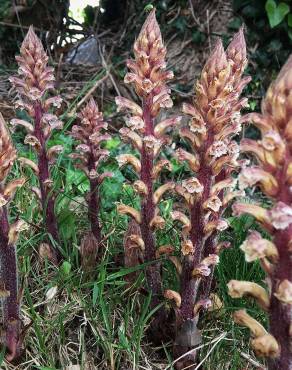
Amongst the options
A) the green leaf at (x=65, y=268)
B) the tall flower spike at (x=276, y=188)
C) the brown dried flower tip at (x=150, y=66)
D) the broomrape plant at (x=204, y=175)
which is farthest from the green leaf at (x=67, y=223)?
the tall flower spike at (x=276, y=188)

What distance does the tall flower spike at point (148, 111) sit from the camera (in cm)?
199

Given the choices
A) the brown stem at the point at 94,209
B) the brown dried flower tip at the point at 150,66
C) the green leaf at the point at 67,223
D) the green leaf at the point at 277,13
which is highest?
the green leaf at the point at 277,13

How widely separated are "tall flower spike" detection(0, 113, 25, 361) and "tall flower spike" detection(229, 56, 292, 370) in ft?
2.69

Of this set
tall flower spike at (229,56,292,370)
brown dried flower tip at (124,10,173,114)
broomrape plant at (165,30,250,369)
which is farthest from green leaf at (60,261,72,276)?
tall flower spike at (229,56,292,370)

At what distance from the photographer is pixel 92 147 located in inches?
103

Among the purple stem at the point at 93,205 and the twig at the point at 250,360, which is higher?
the purple stem at the point at 93,205

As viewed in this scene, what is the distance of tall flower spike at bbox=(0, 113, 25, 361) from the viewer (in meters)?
1.82

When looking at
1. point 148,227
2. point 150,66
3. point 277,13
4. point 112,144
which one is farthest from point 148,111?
point 277,13

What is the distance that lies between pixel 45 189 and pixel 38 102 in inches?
16.0

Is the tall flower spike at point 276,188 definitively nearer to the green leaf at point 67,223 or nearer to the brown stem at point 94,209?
the brown stem at point 94,209

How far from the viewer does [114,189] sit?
13.7 ft

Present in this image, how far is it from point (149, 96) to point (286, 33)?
4.60 meters

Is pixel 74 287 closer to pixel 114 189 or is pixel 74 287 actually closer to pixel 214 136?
pixel 214 136

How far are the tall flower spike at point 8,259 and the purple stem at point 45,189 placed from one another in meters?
0.54
